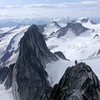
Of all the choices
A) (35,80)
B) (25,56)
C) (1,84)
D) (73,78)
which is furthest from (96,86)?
(1,84)

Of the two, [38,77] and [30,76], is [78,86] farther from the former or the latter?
[30,76]

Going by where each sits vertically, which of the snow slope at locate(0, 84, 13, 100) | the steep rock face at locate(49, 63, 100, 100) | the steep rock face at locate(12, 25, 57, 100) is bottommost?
the snow slope at locate(0, 84, 13, 100)

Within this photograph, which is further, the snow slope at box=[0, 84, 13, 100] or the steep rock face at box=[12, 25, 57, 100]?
the snow slope at box=[0, 84, 13, 100]

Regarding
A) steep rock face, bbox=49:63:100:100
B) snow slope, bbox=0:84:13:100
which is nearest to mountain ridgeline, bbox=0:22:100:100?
steep rock face, bbox=49:63:100:100

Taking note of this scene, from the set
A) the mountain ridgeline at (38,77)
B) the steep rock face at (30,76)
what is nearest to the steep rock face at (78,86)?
the mountain ridgeline at (38,77)

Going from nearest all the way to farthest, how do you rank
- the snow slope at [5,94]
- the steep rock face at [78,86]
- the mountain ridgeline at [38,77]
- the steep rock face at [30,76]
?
the steep rock face at [78,86] → the mountain ridgeline at [38,77] → the steep rock face at [30,76] → the snow slope at [5,94]

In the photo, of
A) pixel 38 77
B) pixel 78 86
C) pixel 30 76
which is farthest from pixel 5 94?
pixel 78 86

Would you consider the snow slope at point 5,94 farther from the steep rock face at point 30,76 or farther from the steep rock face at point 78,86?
the steep rock face at point 78,86

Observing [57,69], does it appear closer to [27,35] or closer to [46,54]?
[46,54]

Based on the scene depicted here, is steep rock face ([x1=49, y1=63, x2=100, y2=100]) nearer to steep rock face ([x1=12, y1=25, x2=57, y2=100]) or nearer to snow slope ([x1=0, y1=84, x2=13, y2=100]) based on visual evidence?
steep rock face ([x1=12, y1=25, x2=57, y2=100])
